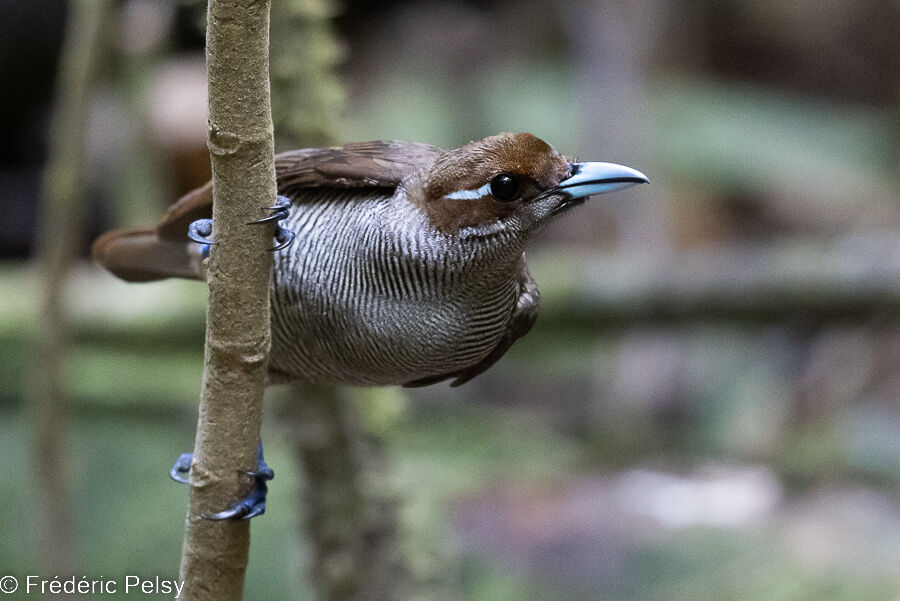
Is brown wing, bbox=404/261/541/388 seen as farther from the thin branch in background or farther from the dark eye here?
the thin branch in background

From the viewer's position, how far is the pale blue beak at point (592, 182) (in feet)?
5.33

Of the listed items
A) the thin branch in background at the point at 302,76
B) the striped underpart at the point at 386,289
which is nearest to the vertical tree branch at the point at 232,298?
the striped underpart at the point at 386,289

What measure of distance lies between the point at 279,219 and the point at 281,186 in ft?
1.11

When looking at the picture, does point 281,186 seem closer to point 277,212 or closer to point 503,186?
point 277,212

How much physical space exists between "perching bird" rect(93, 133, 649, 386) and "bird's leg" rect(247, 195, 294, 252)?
0.55 feet

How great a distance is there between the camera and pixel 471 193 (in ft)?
5.43

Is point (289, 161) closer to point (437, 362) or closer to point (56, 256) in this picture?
point (437, 362)

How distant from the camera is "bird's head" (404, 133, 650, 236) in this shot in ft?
5.34

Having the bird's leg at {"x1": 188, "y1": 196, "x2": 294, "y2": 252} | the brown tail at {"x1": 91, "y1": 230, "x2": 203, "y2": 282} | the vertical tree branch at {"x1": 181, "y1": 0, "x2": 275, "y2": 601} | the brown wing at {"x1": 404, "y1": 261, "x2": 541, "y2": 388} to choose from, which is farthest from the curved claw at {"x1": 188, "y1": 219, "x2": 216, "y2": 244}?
the brown wing at {"x1": 404, "y1": 261, "x2": 541, "y2": 388}

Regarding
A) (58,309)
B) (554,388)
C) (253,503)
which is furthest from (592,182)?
(554,388)

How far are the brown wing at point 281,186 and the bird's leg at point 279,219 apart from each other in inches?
8.3

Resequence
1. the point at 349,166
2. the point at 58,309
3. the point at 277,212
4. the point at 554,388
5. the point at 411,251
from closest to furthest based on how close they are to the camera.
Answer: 1. the point at 277,212
2. the point at 411,251
3. the point at 349,166
4. the point at 58,309
5. the point at 554,388

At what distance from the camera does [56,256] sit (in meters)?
3.20

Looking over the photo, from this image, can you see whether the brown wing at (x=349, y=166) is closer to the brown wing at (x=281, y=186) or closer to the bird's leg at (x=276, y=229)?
the brown wing at (x=281, y=186)
